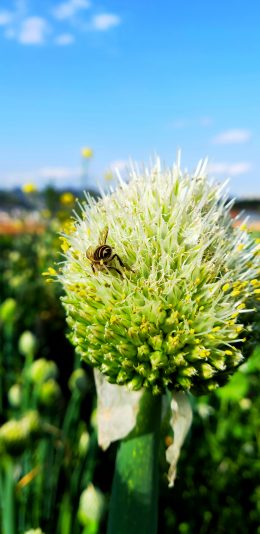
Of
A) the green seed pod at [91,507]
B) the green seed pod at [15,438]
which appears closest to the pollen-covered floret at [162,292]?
the green seed pod at [15,438]

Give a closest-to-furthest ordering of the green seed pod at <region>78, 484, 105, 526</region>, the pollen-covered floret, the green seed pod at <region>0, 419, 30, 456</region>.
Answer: the green seed pod at <region>0, 419, 30, 456</region> → the pollen-covered floret → the green seed pod at <region>78, 484, 105, 526</region>

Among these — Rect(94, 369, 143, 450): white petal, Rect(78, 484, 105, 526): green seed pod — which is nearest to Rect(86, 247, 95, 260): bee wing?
Rect(94, 369, 143, 450): white petal

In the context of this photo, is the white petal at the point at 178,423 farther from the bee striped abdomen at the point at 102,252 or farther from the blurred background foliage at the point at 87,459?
the bee striped abdomen at the point at 102,252

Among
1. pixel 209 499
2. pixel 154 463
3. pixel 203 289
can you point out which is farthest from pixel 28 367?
pixel 203 289

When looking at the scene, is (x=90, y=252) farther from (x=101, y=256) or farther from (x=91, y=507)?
(x=91, y=507)

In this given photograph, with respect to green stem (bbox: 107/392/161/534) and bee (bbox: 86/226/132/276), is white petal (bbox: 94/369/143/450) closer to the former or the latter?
green stem (bbox: 107/392/161/534)

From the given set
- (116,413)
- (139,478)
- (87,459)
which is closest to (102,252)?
(116,413)

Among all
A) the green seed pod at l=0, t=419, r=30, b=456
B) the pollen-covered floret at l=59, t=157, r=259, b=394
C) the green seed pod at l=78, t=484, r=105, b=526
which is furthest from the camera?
the green seed pod at l=78, t=484, r=105, b=526
